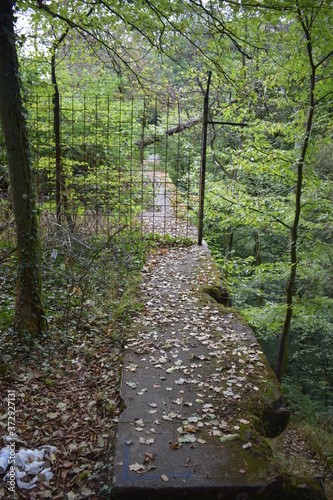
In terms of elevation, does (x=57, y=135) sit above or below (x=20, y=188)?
above

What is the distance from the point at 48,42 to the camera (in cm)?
691

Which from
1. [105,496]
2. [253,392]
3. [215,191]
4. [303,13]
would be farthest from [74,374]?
[215,191]

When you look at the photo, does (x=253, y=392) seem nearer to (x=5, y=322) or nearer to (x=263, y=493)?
(x=263, y=493)

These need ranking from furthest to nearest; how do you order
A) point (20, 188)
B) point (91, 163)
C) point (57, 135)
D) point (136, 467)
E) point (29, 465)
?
point (91, 163) → point (57, 135) → point (20, 188) → point (29, 465) → point (136, 467)

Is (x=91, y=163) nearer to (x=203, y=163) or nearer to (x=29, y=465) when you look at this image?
(x=203, y=163)

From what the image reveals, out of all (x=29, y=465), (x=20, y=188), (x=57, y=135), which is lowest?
(x=29, y=465)

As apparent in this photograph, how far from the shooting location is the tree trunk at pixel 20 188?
363cm

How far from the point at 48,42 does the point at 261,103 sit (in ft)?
23.7

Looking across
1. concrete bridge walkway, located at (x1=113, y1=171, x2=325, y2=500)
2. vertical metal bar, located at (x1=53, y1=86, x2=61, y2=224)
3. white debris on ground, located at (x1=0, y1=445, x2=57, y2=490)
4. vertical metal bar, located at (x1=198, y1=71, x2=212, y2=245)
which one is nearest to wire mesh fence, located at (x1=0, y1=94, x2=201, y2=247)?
vertical metal bar, located at (x1=53, y1=86, x2=61, y2=224)

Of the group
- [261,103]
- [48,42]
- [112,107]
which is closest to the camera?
[48,42]

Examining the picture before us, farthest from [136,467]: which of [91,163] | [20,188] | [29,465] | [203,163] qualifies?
[91,163]

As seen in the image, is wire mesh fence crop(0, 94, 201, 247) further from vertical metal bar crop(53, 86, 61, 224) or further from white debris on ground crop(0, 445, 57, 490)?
white debris on ground crop(0, 445, 57, 490)

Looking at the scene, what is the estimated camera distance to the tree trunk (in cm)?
363

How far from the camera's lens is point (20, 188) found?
153 inches
